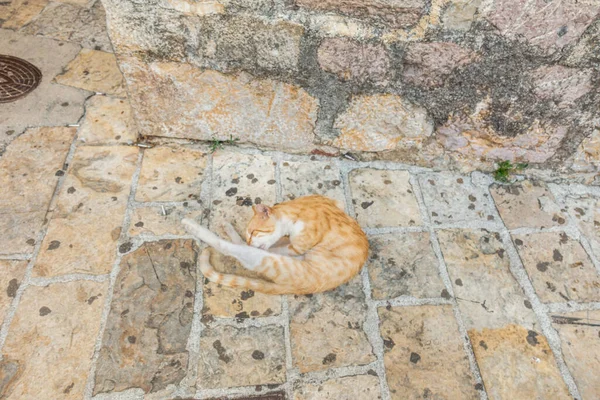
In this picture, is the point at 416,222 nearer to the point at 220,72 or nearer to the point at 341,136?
the point at 341,136

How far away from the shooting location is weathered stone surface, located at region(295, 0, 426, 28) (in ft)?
7.03

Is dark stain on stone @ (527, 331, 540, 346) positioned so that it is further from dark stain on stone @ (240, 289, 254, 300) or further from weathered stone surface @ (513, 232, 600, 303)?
dark stain on stone @ (240, 289, 254, 300)

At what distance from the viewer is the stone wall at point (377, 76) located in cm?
220

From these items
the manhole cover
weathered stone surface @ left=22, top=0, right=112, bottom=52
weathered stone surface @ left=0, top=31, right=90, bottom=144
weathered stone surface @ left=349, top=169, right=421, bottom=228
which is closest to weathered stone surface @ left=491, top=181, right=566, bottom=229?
weathered stone surface @ left=349, top=169, right=421, bottom=228

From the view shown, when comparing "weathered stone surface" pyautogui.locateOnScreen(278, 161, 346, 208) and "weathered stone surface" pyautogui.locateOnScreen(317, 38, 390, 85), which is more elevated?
"weathered stone surface" pyautogui.locateOnScreen(317, 38, 390, 85)

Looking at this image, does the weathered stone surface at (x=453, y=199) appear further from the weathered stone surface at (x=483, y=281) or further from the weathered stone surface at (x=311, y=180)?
the weathered stone surface at (x=311, y=180)

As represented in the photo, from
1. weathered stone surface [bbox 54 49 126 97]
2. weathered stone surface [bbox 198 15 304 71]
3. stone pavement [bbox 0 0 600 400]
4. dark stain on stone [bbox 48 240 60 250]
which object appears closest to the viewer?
stone pavement [bbox 0 0 600 400]

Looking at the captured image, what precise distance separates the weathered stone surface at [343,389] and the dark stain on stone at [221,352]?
38cm

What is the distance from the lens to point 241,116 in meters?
2.75

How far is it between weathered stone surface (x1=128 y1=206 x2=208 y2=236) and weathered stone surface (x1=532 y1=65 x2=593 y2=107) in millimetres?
2185

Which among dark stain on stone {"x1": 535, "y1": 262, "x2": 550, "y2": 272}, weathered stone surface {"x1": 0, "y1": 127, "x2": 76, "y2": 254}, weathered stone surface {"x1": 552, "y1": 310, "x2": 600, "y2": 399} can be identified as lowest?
weathered stone surface {"x1": 0, "y1": 127, "x2": 76, "y2": 254}

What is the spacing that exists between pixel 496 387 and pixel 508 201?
1279 mm

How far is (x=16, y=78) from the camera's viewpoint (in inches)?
126

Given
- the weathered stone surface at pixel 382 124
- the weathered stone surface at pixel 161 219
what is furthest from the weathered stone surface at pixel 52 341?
the weathered stone surface at pixel 382 124
